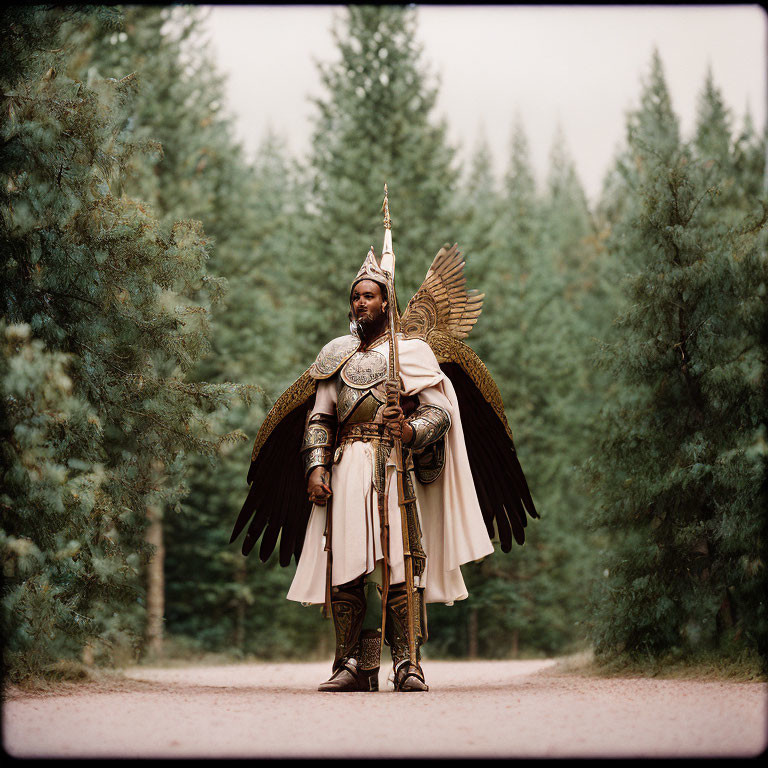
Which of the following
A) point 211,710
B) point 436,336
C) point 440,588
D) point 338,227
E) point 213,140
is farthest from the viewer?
point 213,140

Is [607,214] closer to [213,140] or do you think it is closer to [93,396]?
[213,140]

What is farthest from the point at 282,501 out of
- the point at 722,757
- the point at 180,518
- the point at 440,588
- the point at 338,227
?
the point at 180,518

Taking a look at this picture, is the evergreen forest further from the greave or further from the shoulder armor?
the greave

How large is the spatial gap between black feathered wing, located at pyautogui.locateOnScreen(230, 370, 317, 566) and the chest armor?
14.8 inches

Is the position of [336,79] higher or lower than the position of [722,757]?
higher

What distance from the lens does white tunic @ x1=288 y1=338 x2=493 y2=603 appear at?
587 cm

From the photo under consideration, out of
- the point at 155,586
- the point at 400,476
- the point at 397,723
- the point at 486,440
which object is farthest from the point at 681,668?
the point at 155,586

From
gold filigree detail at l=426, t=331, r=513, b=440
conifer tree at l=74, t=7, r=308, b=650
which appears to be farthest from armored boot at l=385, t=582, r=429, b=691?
conifer tree at l=74, t=7, r=308, b=650

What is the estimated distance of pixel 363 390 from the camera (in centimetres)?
606

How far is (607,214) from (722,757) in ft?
56.7

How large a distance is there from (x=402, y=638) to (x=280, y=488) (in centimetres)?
148

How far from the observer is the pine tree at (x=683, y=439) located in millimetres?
6441

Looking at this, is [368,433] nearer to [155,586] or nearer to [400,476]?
[400,476]

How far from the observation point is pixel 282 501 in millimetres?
6719
